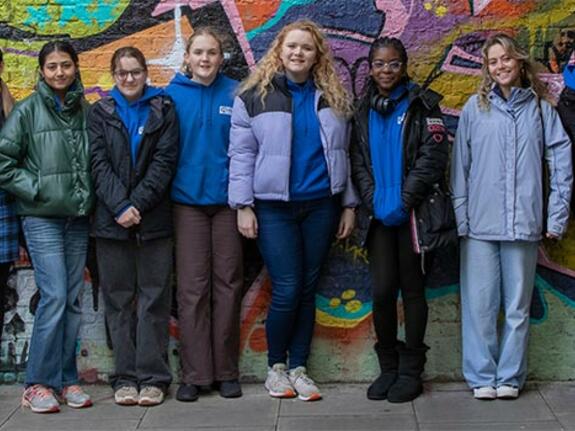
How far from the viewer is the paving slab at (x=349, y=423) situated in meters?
5.80

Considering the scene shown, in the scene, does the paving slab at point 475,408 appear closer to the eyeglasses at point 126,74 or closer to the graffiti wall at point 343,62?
the graffiti wall at point 343,62

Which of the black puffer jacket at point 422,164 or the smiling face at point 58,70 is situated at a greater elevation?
the smiling face at point 58,70

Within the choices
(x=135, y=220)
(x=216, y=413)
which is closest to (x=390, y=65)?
(x=135, y=220)

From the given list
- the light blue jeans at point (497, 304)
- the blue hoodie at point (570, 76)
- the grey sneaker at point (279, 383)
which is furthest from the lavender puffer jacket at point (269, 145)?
the blue hoodie at point (570, 76)

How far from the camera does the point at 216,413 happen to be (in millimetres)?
6098

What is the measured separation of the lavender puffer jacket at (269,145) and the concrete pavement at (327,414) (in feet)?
3.91

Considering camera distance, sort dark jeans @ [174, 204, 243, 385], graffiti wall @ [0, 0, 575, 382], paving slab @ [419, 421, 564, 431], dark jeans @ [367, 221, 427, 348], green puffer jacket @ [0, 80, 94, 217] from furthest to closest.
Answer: graffiti wall @ [0, 0, 575, 382] < dark jeans @ [174, 204, 243, 385] < dark jeans @ [367, 221, 427, 348] < green puffer jacket @ [0, 80, 94, 217] < paving slab @ [419, 421, 564, 431]

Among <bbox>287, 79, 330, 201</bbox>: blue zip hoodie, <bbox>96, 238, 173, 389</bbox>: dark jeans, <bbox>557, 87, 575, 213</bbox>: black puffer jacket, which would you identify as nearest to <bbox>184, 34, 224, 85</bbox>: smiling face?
<bbox>287, 79, 330, 201</bbox>: blue zip hoodie

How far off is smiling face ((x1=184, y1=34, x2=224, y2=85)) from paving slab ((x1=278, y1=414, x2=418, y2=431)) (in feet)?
6.58

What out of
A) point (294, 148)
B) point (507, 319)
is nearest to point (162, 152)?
point (294, 148)

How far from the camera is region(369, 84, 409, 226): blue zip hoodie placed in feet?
19.8

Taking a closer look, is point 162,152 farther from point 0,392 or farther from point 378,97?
point 0,392

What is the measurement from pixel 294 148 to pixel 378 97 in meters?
0.56

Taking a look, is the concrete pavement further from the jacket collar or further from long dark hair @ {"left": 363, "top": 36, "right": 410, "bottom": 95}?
long dark hair @ {"left": 363, "top": 36, "right": 410, "bottom": 95}
